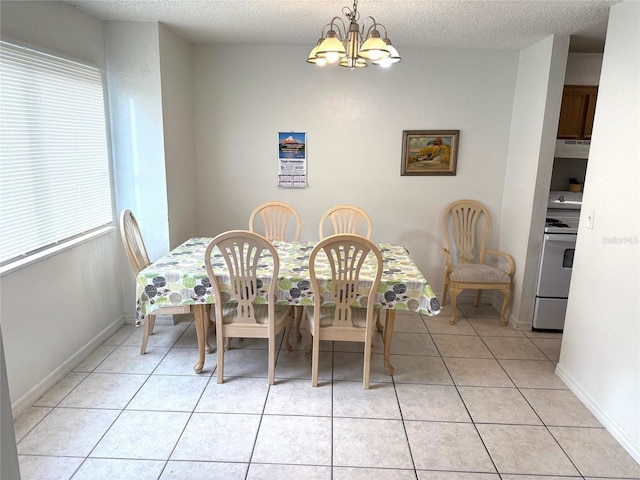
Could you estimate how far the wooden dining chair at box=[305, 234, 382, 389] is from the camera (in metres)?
2.48

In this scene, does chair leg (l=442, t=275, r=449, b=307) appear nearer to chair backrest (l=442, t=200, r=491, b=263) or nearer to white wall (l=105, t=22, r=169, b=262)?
chair backrest (l=442, t=200, r=491, b=263)

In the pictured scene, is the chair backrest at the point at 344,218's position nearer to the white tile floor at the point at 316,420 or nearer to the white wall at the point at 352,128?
the white wall at the point at 352,128

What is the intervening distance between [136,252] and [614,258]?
3.08 meters

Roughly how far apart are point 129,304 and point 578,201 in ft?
13.2

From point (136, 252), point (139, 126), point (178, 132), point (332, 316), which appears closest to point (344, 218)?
point (332, 316)

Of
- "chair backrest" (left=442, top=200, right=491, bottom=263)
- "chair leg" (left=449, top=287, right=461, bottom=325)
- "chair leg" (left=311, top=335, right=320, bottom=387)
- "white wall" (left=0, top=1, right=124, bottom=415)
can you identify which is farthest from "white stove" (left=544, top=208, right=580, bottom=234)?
"white wall" (left=0, top=1, right=124, bottom=415)

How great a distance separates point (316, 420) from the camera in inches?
94.4

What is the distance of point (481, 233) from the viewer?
13.7 feet

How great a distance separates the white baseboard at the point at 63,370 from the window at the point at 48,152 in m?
0.78

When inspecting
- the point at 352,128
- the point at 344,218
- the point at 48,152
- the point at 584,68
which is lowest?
the point at 344,218

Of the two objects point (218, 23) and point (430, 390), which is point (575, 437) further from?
→ point (218, 23)

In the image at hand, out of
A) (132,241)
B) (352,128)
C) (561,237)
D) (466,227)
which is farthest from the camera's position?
(466,227)

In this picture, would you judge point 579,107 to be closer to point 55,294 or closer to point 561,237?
point 561,237

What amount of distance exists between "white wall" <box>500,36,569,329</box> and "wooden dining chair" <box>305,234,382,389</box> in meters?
1.69
